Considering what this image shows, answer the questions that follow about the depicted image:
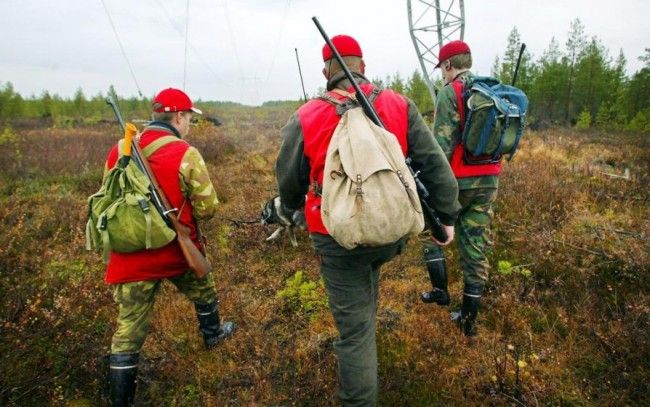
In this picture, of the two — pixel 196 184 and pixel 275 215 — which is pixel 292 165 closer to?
pixel 196 184

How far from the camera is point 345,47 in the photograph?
6.85 ft

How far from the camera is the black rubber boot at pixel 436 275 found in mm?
3688

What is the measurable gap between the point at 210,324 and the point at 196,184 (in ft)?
4.53

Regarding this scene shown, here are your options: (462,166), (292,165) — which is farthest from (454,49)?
(292,165)

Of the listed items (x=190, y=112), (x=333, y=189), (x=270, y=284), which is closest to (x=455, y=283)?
(x=270, y=284)

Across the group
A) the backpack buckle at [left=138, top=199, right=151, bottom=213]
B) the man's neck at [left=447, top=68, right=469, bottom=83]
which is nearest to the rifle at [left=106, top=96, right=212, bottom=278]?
the backpack buckle at [left=138, top=199, right=151, bottom=213]

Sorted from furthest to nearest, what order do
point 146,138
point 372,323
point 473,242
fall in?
1. point 473,242
2. point 146,138
3. point 372,323

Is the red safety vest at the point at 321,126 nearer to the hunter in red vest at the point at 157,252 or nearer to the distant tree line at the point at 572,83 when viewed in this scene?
the hunter in red vest at the point at 157,252

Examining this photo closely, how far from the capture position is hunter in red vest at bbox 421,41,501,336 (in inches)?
124

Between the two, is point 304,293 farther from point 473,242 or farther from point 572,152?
point 572,152

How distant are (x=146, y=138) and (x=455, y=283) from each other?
360cm

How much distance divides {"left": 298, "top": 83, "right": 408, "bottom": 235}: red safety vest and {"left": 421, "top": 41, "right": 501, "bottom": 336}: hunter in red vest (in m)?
1.20

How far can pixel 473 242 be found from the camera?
10.9 ft

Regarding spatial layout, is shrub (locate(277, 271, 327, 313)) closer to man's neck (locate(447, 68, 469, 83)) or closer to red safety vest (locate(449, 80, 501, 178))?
red safety vest (locate(449, 80, 501, 178))
